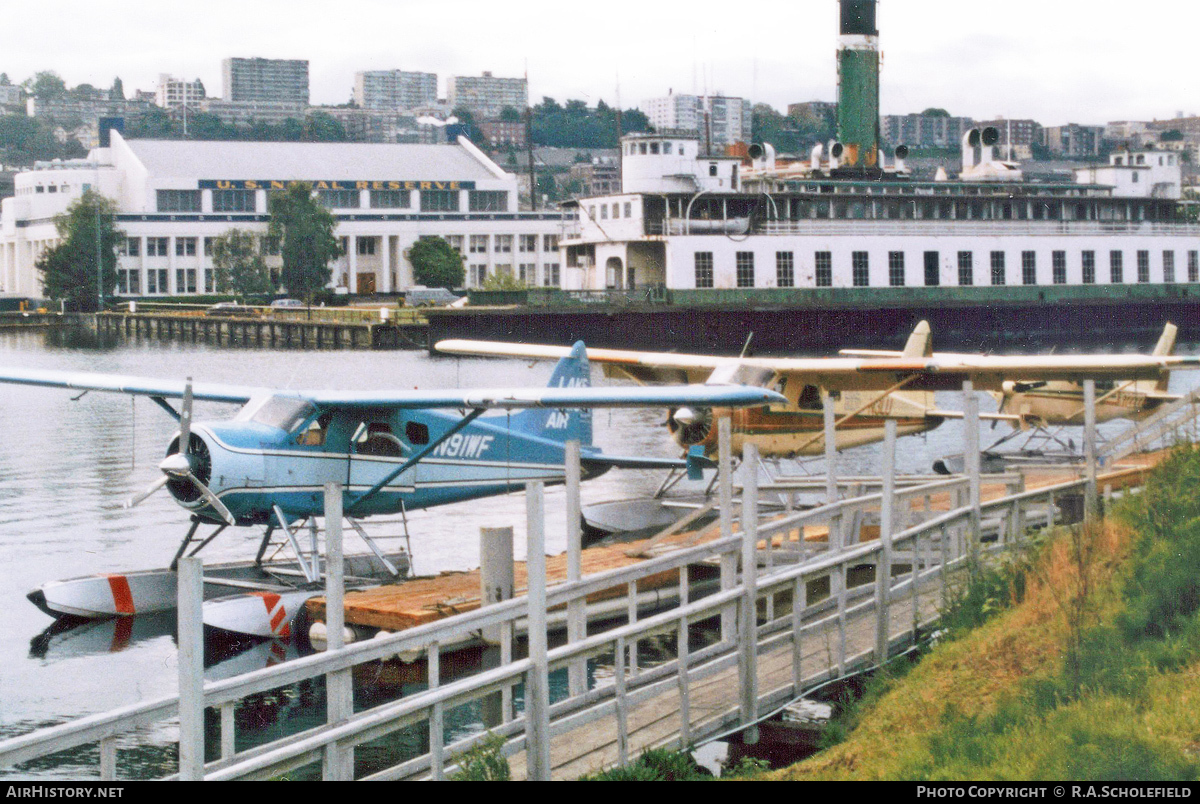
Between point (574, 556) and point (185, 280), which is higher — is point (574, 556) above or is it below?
below

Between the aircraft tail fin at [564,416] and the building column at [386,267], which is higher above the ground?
the building column at [386,267]

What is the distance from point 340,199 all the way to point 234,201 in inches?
281

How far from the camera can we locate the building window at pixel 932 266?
224 feet

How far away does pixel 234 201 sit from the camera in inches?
4156

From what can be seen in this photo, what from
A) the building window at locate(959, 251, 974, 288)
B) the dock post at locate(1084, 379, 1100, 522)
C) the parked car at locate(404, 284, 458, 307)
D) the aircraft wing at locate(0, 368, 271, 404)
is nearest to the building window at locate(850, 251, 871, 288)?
the building window at locate(959, 251, 974, 288)

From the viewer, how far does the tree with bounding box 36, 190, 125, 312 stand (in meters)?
97.6

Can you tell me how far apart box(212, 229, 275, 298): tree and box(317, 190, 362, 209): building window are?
384 inches

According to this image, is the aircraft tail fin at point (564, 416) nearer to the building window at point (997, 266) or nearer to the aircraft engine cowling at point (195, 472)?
the aircraft engine cowling at point (195, 472)

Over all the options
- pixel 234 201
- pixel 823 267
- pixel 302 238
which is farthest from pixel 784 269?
pixel 234 201

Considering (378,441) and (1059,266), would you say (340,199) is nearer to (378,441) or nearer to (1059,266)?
(1059,266)

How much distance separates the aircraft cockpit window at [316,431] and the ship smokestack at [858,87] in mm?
57919

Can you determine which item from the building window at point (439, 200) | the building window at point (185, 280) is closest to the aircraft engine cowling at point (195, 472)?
the building window at point (185, 280)

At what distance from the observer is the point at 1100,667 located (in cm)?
940
